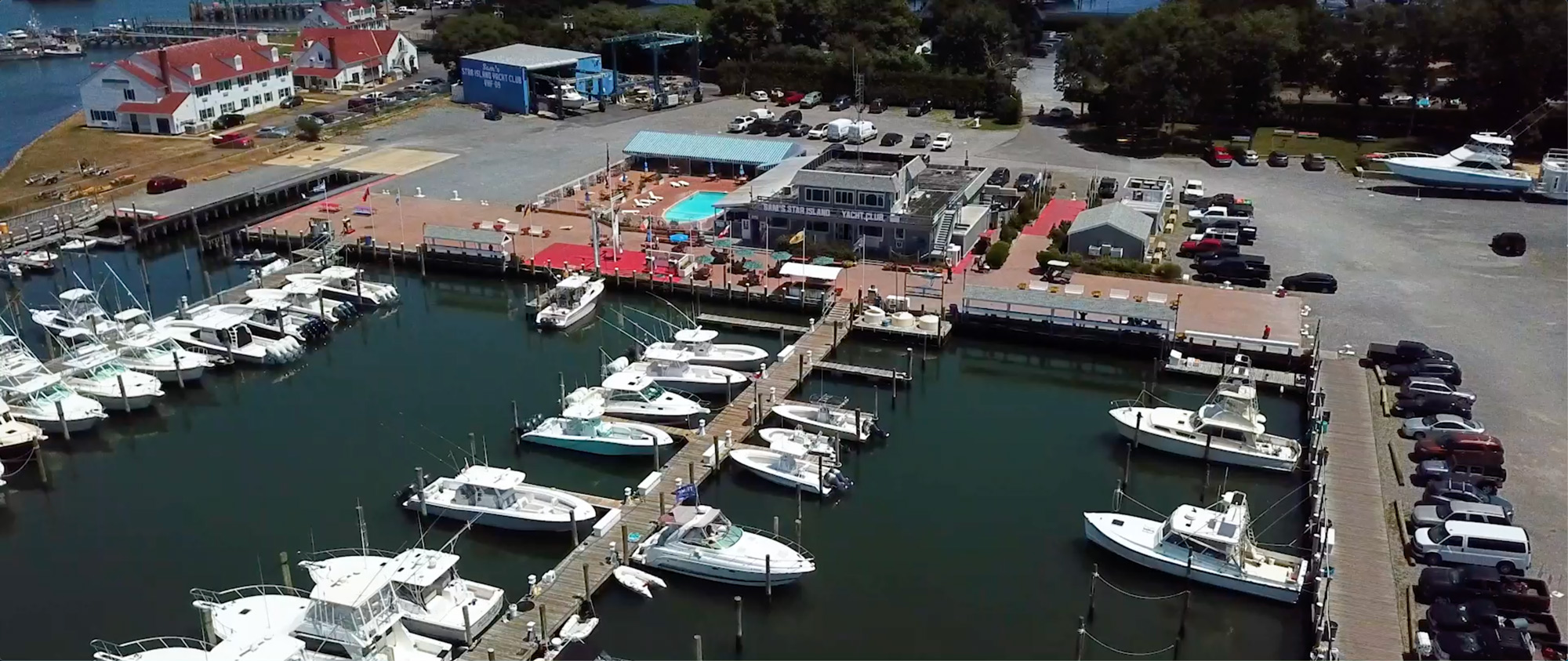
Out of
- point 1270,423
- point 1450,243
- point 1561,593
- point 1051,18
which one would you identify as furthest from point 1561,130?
point 1051,18

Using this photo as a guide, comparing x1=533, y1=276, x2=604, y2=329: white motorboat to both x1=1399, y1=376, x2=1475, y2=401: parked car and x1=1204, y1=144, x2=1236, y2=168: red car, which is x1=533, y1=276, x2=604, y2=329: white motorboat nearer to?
x1=1399, y1=376, x2=1475, y2=401: parked car

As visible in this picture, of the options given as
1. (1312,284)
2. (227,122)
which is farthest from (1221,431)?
(227,122)

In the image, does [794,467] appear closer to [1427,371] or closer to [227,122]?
[1427,371]

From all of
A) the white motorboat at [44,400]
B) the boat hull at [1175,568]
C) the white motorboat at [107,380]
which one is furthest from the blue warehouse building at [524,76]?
the boat hull at [1175,568]

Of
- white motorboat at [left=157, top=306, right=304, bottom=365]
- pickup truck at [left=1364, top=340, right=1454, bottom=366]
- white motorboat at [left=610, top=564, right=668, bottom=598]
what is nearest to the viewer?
white motorboat at [left=610, top=564, right=668, bottom=598]

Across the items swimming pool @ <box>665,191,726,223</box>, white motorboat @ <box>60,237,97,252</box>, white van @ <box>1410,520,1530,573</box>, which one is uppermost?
swimming pool @ <box>665,191,726,223</box>

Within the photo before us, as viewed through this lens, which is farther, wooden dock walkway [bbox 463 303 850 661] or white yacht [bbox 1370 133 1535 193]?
white yacht [bbox 1370 133 1535 193]

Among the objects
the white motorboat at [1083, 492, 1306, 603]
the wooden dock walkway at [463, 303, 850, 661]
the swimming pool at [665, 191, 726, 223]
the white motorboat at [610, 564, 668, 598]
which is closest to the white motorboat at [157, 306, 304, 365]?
the wooden dock walkway at [463, 303, 850, 661]

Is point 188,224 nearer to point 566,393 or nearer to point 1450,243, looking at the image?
point 566,393
